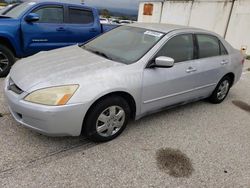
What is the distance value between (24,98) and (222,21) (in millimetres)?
12300

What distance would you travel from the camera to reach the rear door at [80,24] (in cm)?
554

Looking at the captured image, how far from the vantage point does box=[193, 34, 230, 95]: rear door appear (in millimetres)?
3791

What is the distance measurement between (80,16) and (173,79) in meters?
3.53

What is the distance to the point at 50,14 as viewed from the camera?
5.21 m

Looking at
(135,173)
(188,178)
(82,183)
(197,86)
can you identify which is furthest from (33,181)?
(197,86)

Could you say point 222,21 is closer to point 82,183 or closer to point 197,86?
point 197,86

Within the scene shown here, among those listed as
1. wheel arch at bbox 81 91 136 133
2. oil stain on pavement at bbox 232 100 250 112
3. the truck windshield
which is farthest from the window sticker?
the truck windshield

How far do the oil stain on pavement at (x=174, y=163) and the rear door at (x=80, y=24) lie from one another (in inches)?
153

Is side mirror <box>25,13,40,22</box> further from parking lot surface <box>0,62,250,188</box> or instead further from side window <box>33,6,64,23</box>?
parking lot surface <box>0,62,250,188</box>

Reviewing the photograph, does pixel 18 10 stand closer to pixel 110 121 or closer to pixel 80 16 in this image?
pixel 80 16

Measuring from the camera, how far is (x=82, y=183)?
2.22m

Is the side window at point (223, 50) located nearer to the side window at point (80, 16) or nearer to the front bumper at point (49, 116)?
the front bumper at point (49, 116)

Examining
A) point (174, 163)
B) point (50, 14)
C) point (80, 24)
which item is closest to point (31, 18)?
point (50, 14)

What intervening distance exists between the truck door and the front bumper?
270cm
